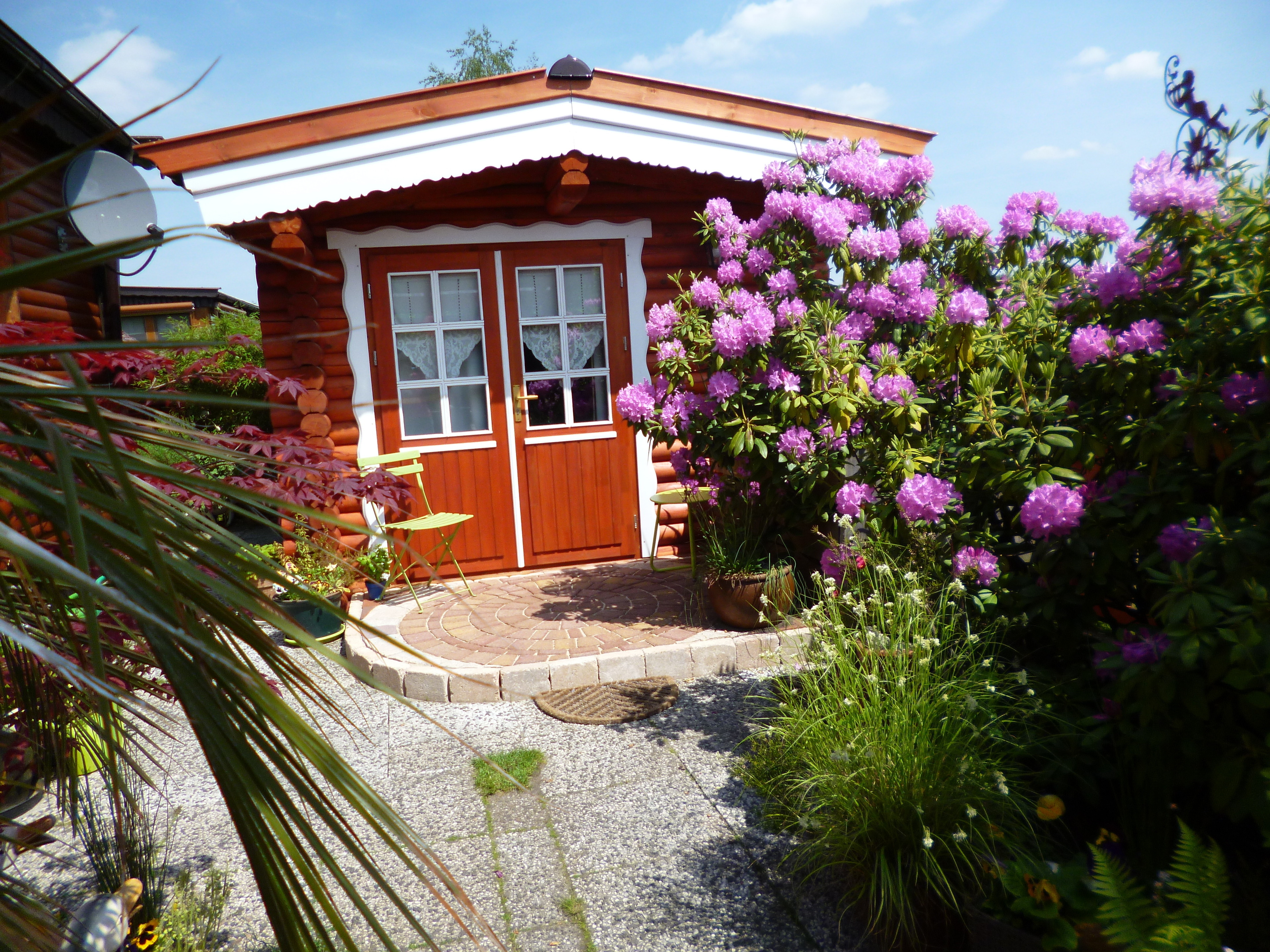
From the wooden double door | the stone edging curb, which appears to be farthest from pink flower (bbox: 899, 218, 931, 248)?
the wooden double door

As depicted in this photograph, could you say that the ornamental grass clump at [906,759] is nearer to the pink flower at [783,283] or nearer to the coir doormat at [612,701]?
the coir doormat at [612,701]

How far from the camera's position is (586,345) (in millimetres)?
6145

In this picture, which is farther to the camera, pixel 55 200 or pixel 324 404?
pixel 55 200

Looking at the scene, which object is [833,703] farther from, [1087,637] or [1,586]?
[1,586]

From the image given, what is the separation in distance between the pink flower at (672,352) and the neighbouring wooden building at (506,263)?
180cm

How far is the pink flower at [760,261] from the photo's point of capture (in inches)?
159

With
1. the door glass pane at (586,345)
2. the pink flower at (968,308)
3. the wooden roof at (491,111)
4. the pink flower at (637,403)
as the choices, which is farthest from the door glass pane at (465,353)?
the pink flower at (968,308)

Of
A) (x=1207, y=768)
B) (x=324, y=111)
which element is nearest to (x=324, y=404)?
(x=324, y=111)

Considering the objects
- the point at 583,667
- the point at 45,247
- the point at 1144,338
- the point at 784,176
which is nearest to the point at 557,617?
the point at 583,667

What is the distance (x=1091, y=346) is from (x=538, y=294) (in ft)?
14.6

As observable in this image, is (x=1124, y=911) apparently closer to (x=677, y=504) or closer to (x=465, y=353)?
(x=677, y=504)

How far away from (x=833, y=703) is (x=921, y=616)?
0.40 metres

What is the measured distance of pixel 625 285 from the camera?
6125 millimetres

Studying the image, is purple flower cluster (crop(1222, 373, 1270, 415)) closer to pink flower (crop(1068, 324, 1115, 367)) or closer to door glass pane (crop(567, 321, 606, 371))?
pink flower (crop(1068, 324, 1115, 367))
